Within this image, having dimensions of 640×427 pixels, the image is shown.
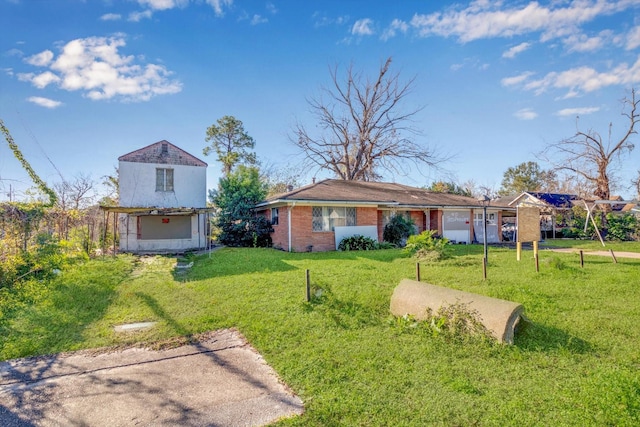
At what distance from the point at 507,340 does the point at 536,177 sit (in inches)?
1945

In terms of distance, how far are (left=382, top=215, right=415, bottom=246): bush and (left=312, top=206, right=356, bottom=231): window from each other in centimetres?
226

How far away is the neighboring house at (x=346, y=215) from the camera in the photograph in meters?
15.2

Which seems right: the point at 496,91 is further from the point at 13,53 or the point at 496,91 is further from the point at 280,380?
the point at 13,53

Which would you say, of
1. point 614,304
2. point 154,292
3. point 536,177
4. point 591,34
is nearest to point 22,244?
point 154,292

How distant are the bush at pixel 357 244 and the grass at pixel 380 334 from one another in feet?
18.2

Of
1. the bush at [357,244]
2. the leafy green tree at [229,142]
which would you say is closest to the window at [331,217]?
the bush at [357,244]

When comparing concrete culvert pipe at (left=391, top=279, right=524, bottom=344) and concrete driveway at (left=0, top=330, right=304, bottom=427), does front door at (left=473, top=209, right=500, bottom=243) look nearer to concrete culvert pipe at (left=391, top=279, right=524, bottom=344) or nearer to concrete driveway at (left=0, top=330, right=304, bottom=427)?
concrete culvert pipe at (left=391, top=279, right=524, bottom=344)

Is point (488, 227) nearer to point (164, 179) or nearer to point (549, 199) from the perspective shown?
point (549, 199)

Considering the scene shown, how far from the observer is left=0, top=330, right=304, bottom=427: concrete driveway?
3140 millimetres

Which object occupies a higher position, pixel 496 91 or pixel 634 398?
pixel 496 91

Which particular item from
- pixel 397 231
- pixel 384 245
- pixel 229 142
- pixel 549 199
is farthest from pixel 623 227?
pixel 229 142

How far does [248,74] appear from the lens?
574 inches

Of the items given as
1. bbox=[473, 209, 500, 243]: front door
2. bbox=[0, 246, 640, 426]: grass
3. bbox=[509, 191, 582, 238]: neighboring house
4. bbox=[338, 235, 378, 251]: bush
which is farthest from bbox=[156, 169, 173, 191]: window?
bbox=[509, 191, 582, 238]: neighboring house

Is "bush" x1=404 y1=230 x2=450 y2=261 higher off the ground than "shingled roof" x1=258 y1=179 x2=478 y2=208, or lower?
lower
